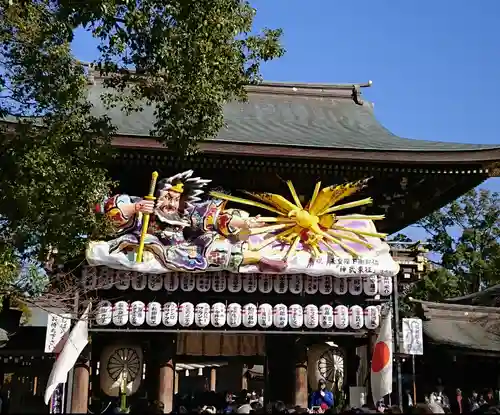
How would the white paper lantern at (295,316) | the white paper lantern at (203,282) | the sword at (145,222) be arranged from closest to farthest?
the sword at (145,222) < the white paper lantern at (203,282) < the white paper lantern at (295,316)

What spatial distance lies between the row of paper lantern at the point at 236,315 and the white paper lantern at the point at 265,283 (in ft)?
0.97

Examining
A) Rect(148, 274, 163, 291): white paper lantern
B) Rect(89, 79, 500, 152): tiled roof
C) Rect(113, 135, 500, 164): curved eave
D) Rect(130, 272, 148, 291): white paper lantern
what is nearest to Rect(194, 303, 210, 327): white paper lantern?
Rect(148, 274, 163, 291): white paper lantern

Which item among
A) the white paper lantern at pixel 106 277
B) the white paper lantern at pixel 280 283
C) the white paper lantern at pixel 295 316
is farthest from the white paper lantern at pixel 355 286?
the white paper lantern at pixel 106 277

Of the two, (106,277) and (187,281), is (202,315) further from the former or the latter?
(106,277)

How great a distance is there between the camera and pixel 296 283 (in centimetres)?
1283

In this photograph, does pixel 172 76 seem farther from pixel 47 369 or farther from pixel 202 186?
pixel 47 369

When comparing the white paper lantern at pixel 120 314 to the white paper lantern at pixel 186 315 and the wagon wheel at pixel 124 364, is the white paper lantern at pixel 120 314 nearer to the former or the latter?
the white paper lantern at pixel 186 315

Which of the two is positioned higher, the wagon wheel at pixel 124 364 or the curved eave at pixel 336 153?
the curved eave at pixel 336 153

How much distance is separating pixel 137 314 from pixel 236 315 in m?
1.89

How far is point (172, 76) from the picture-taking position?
29.5ft

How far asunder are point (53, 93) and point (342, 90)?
10729 mm

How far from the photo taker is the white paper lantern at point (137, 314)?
12.4 metres

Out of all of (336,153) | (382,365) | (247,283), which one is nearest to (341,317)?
(382,365)

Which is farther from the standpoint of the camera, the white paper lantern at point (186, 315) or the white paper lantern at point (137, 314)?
the white paper lantern at point (186, 315)
